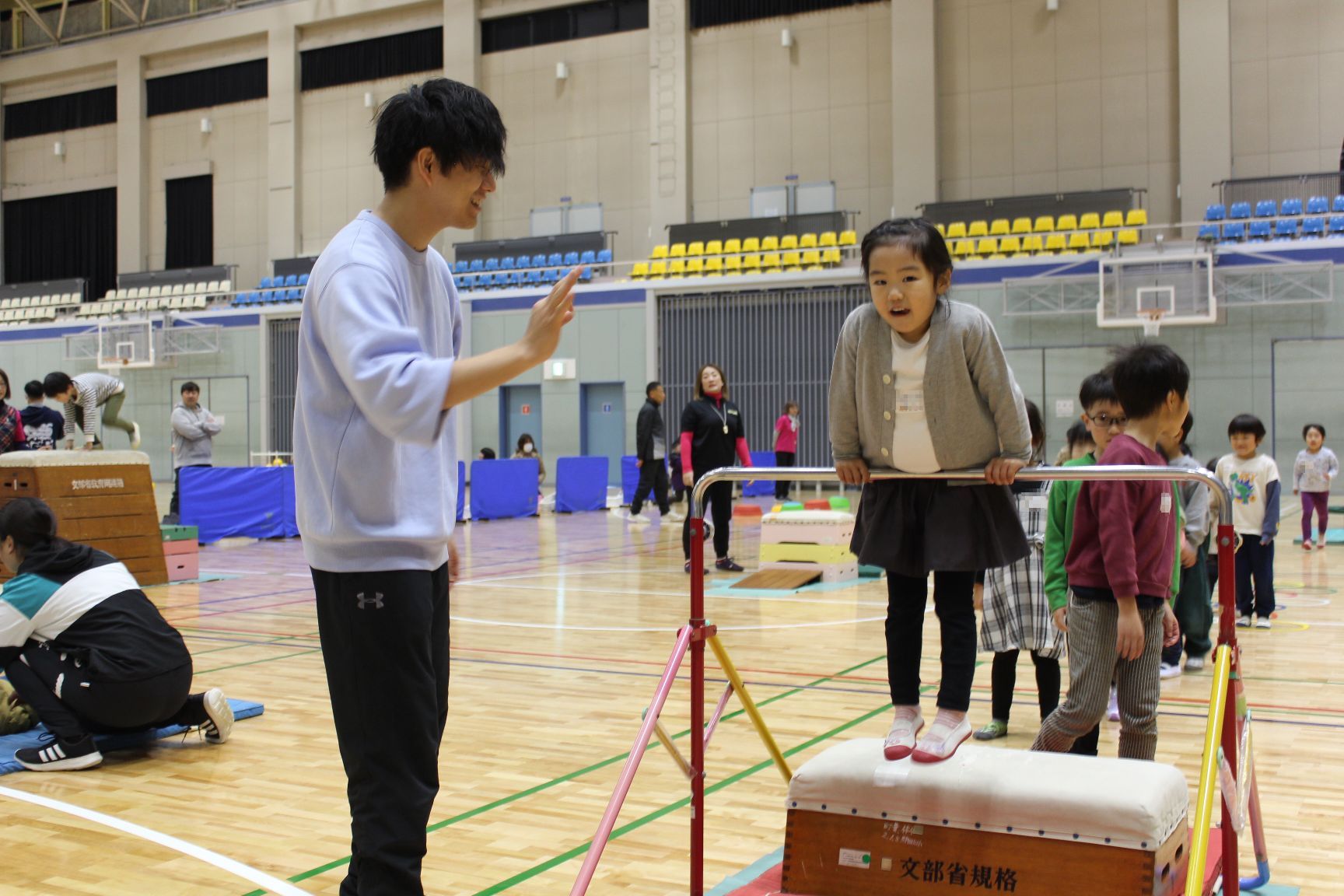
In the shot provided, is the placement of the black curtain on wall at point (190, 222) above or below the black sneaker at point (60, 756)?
above

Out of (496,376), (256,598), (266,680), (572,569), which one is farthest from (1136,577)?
(572,569)

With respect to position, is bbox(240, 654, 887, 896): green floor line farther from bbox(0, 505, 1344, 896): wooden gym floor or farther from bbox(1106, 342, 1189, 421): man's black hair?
bbox(1106, 342, 1189, 421): man's black hair

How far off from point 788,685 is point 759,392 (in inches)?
705

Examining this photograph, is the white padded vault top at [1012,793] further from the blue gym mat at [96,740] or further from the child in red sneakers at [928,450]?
the blue gym mat at [96,740]

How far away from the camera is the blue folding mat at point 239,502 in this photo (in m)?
13.6

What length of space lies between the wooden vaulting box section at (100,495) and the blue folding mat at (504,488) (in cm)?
743

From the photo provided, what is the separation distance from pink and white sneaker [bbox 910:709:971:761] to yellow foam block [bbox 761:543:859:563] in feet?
23.4

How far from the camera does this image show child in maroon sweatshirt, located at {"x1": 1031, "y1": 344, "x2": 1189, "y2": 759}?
11.1 ft

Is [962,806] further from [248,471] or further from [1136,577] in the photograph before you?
[248,471]

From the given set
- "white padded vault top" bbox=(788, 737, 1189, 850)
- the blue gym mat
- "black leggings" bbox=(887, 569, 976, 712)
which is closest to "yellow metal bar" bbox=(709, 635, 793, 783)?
"white padded vault top" bbox=(788, 737, 1189, 850)

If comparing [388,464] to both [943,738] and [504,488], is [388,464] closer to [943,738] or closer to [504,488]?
[943,738]

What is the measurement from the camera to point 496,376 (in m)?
2.02

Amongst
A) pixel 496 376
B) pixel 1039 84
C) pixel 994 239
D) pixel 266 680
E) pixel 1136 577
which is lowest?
pixel 266 680

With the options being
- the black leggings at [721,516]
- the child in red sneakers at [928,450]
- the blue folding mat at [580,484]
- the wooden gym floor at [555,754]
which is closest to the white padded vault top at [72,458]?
the wooden gym floor at [555,754]
